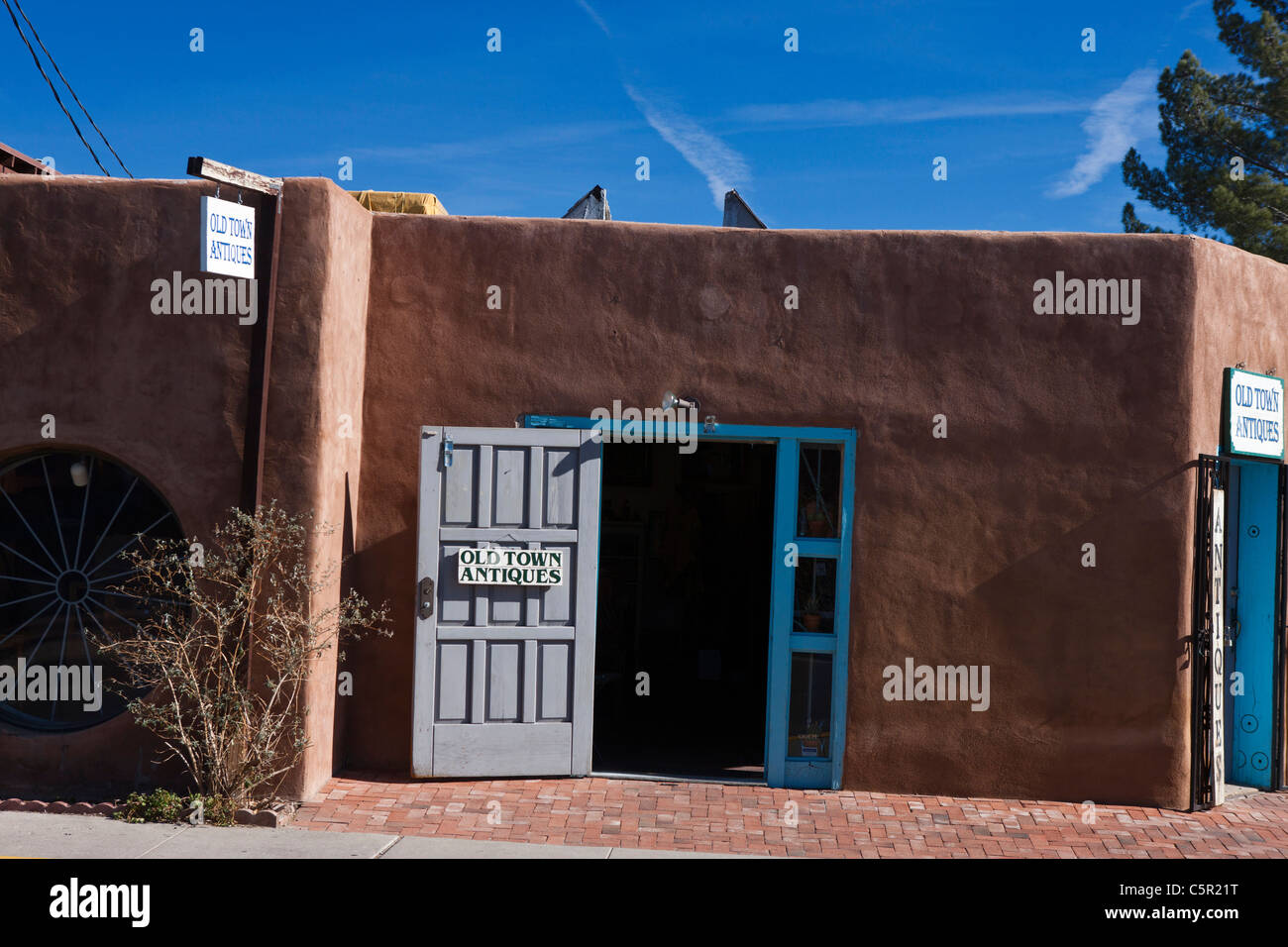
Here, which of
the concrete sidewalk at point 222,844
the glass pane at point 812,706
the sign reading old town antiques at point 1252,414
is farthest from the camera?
the sign reading old town antiques at point 1252,414

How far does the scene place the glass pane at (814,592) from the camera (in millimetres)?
7656

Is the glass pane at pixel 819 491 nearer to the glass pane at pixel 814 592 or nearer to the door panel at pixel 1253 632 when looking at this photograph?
the glass pane at pixel 814 592

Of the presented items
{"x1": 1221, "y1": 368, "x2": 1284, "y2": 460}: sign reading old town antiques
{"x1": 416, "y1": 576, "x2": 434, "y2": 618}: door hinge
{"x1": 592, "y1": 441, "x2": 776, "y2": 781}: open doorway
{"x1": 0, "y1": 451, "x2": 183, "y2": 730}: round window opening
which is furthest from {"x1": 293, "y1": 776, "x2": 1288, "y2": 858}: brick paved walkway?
{"x1": 592, "y1": 441, "x2": 776, "y2": 781}: open doorway

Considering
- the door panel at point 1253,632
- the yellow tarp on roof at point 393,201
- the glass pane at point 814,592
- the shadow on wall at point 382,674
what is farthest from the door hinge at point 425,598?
the door panel at point 1253,632

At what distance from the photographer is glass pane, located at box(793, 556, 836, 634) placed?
766cm

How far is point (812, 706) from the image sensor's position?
764 cm

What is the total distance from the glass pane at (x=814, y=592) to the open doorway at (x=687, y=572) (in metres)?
3.46

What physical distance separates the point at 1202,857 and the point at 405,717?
4932 mm

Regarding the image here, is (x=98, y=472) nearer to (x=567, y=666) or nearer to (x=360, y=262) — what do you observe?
(x=360, y=262)

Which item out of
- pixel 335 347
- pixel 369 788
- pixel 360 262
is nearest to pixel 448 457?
pixel 335 347

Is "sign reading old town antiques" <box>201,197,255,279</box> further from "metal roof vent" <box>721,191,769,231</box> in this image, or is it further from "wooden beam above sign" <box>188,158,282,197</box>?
"metal roof vent" <box>721,191,769,231</box>

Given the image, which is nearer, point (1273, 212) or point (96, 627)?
point (96, 627)

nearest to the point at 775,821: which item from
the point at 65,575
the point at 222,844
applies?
the point at 222,844

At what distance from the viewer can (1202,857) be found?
645 centimetres
